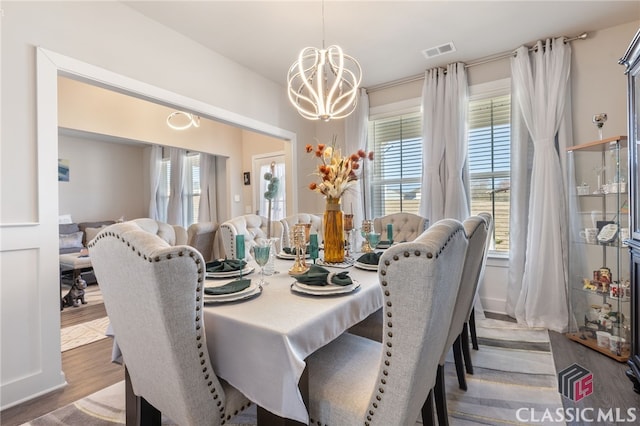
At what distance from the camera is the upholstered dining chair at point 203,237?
306 cm

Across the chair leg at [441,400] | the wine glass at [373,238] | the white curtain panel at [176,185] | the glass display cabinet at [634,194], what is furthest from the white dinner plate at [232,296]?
the white curtain panel at [176,185]

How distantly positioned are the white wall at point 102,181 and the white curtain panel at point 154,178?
364 mm

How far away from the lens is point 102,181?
21.9 feet

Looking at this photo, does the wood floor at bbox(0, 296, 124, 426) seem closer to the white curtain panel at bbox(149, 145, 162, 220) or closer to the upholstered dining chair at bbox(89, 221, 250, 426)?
the upholstered dining chair at bbox(89, 221, 250, 426)

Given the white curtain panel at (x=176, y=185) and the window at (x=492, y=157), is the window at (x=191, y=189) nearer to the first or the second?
the white curtain panel at (x=176, y=185)

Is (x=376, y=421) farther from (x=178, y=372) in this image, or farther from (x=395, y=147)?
(x=395, y=147)

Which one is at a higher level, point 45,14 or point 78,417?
point 45,14

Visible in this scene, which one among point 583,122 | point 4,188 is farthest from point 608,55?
point 4,188

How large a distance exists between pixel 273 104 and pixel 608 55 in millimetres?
3274

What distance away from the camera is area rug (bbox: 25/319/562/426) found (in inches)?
65.4

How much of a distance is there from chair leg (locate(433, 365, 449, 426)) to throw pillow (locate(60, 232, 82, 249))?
20.2ft

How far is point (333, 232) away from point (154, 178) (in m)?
6.40

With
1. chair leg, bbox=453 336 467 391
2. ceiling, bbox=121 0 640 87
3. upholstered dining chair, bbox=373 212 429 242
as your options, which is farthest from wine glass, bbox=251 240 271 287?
ceiling, bbox=121 0 640 87

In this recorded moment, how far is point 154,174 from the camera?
702cm
